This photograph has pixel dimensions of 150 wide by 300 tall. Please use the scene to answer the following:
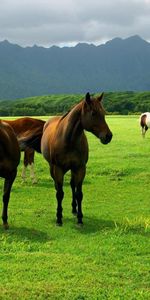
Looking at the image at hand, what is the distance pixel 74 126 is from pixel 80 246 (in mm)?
2827

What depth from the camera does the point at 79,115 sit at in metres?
9.48

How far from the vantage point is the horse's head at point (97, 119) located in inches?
353

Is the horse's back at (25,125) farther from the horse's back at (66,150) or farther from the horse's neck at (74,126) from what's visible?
the horse's neck at (74,126)

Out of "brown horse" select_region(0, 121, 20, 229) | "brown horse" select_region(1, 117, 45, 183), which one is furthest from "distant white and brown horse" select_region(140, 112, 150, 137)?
"brown horse" select_region(0, 121, 20, 229)

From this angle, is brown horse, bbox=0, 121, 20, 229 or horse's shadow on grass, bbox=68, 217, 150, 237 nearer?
horse's shadow on grass, bbox=68, 217, 150, 237

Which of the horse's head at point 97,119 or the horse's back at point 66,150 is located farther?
the horse's back at point 66,150

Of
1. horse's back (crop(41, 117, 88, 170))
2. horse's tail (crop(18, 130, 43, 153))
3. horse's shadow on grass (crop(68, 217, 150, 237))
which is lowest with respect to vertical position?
horse's shadow on grass (crop(68, 217, 150, 237))

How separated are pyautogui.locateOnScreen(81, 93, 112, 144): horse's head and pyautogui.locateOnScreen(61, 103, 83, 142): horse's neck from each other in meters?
0.39

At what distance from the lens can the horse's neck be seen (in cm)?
949

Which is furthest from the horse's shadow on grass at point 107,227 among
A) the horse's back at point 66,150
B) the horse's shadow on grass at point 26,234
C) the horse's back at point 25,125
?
the horse's back at point 25,125

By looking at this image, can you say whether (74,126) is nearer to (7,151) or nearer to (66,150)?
(66,150)

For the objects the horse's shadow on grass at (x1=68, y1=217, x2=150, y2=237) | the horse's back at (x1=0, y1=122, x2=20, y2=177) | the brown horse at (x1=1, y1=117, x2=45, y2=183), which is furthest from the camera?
the brown horse at (x1=1, y1=117, x2=45, y2=183)

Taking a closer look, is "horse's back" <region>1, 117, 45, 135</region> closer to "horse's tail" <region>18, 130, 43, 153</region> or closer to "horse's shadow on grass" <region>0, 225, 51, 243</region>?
"horse's tail" <region>18, 130, 43, 153</region>

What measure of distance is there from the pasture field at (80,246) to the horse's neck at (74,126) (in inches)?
78.9
